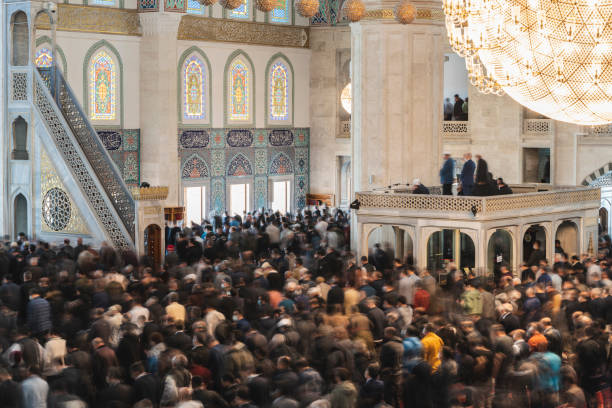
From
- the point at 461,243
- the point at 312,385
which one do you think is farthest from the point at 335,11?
the point at 312,385

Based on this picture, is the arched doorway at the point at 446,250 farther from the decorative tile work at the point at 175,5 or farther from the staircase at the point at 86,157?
the decorative tile work at the point at 175,5

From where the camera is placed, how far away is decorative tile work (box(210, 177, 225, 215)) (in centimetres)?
1969

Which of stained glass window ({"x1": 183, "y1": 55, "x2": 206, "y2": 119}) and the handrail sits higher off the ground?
stained glass window ({"x1": 183, "y1": 55, "x2": 206, "y2": 119})

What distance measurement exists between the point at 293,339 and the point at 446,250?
7.72 m

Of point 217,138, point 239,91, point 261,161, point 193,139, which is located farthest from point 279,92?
point 193,139

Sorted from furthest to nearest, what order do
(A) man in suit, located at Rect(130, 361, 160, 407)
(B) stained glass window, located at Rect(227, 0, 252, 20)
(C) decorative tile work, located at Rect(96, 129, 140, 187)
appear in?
1. (B) stained glass window, located at Rect(227, 0, 252, 20)
2. (C) decorative tile work, located at Rect(96, 129, 140, 187)
3. (A) man in suit, located at Rect(130, 361, 160, 407)

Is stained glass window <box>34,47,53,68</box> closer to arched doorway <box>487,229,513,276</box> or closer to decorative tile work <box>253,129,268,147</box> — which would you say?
decorative tile work <box>253,129,268,147</box>

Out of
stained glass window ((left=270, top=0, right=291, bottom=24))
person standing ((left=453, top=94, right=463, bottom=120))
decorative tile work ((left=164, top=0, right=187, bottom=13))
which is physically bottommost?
person standing ((left=453, top=94, right=463, bottom=120))

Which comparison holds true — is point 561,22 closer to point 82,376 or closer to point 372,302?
point 372,302

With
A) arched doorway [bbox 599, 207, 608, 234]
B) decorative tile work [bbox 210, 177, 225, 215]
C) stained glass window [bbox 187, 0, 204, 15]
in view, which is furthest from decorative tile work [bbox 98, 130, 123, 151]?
arched doorway [bbox 599, 207, 608, 234]

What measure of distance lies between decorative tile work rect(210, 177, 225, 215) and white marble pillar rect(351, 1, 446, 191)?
3767mm

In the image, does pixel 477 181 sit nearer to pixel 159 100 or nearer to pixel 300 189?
pixel 159 100

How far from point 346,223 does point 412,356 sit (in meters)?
9.89

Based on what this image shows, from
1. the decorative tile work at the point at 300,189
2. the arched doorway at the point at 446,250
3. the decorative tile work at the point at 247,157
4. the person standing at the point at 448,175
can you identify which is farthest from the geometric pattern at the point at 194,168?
the person standing at the point at 448,175
